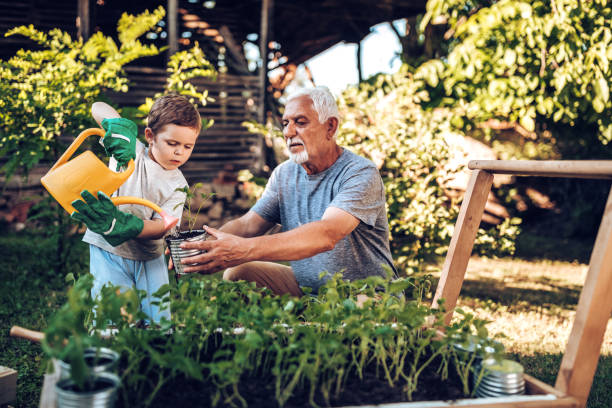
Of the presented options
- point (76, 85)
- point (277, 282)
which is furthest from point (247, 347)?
point (76, 85)

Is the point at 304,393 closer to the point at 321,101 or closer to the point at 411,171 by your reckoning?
the point at 321,101

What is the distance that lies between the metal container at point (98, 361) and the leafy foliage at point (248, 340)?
0.10ft

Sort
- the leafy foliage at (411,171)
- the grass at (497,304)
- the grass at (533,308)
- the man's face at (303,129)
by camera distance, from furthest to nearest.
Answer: the leafy foliage at (411,171) → the grass at (533,308) → the grass at (497,304) → the man's face at (303,129)

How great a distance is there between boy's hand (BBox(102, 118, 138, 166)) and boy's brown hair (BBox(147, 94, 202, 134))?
19cm

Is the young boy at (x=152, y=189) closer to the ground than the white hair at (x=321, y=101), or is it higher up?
closer to the ground

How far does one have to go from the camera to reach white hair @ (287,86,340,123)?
239 cm

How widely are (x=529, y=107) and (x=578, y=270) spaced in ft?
8.38

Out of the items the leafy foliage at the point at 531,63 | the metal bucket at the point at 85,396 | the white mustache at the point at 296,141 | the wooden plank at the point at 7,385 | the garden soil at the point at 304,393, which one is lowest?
the wooden plank at the point at 7,385

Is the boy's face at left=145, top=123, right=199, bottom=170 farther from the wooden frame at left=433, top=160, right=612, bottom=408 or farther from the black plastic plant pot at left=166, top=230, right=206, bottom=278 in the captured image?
the wooden frame at left=433, top=160, right=612, bottom=408

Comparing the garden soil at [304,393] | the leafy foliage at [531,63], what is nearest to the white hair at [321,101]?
the garden soil at [304,393]

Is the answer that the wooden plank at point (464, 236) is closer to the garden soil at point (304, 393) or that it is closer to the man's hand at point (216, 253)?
the garden soil at point (304, 393)

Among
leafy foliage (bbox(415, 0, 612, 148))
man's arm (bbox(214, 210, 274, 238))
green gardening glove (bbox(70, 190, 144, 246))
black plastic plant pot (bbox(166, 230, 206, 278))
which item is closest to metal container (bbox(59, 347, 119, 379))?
black plastic plant pot (bbox(166, 230, 206, 278))

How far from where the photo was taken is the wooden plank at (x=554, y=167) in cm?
130

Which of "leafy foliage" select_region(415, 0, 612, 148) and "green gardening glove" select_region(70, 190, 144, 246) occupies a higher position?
"leafy foliage" select_region(415, 0, 612, 148)
